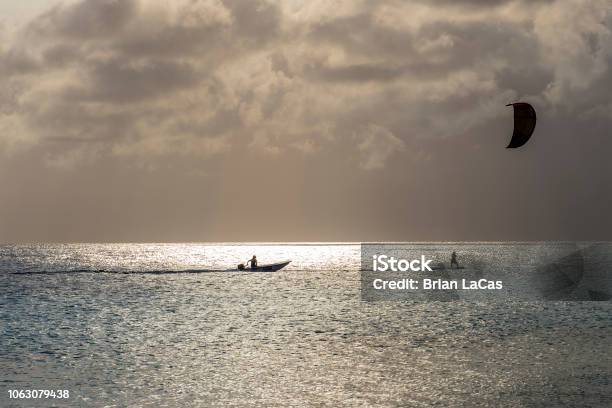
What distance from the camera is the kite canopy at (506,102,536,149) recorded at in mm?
44106

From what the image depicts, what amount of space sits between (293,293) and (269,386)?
6492 centimetres

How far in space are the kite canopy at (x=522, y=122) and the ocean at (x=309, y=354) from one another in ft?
41.7

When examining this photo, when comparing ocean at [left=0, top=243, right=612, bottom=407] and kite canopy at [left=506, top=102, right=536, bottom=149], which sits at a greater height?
kite canopy at [left=506, top=102, right=536, bottom=149]

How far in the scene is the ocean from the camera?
31.6 metres

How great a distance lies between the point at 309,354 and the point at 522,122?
61.2 ft

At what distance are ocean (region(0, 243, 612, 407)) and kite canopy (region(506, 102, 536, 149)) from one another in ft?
41.7

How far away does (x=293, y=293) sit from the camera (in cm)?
9806

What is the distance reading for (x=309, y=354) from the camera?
139ft

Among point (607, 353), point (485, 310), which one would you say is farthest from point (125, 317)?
point (607, 353)

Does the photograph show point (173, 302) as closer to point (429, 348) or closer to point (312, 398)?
point (429, 348)

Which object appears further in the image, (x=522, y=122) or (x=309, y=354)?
(x=522, y=122)

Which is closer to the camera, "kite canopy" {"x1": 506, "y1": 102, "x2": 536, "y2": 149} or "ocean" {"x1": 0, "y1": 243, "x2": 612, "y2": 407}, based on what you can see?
"ocean" {"x1": 0, "y1": 243, "x2": 612, "y2": 407}

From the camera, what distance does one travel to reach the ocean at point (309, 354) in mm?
31609

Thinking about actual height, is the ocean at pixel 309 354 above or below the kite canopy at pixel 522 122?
below
